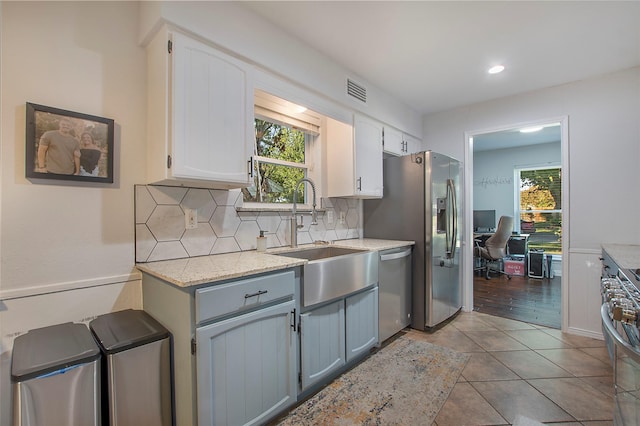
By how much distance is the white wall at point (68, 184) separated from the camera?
4.33 feet

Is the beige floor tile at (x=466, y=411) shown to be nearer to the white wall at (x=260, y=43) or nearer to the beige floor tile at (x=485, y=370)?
the beige floor tile at (x=485, y=370)

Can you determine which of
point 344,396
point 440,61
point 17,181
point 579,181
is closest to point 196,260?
point 17,181

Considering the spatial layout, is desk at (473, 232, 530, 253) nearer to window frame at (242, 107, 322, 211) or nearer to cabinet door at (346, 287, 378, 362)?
cabinet door at (346, 287, 378, 362)

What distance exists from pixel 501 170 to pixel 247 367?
648 cm

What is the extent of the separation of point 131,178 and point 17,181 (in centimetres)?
46

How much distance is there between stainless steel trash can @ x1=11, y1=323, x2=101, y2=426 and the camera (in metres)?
0.98

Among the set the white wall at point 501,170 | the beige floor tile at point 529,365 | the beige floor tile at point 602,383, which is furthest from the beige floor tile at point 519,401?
the white wall at point 501,170

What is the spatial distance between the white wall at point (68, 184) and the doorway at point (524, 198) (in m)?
3.88

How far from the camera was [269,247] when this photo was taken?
233 centimetres

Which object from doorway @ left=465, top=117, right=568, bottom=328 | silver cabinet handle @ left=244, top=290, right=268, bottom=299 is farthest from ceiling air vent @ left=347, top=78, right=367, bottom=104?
doorway @ left=465, top=117, right=568, bottom=328

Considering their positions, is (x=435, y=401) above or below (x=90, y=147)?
below

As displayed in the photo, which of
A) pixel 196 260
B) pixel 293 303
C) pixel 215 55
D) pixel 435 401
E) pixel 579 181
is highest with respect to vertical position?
pixel 215 55

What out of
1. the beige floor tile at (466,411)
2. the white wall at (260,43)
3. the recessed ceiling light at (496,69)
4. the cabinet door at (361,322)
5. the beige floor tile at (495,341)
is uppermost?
the recessed ceiling light at (496,69)

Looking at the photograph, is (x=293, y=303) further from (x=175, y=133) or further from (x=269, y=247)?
(x=175, y=133)
